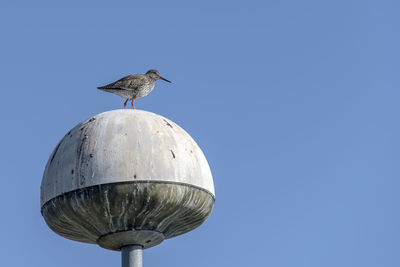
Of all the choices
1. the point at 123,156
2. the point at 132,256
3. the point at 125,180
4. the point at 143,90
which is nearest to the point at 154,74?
the point at 143,90

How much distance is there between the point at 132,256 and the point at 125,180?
2.14 metres

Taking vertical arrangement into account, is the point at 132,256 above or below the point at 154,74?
below

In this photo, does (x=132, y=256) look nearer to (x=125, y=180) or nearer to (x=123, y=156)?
(x=125, y=180)

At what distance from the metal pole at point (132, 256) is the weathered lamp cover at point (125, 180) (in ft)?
0.48

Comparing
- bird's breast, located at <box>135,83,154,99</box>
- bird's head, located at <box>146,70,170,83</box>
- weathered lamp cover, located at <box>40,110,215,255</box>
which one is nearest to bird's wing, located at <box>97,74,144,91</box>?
bird's breast, located at <box>135,83,154,99</box>

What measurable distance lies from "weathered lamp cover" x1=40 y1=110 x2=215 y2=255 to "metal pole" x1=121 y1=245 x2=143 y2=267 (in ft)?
0.48

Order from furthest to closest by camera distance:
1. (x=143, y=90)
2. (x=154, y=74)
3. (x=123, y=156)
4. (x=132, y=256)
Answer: (x=154, y=74)
(x=143, y=90)
(x=132, y=256)
(x=123, y=156)

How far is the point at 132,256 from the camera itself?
14656 millimetres

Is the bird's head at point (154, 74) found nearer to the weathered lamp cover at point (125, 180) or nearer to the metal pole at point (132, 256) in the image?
the weathered lamp cover at point (125, 180)

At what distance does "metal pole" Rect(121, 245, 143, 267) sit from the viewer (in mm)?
14633

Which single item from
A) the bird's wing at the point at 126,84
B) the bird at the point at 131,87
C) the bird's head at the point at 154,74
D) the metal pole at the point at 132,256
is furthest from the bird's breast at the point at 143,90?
the metal pole at the point at 132,256

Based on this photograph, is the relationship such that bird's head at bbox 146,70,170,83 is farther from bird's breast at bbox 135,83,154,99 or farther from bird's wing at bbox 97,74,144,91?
bird's wing at bbox 97,74,144,91

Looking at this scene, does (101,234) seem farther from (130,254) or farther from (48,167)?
(48,167)

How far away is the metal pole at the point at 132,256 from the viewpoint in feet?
48.0
